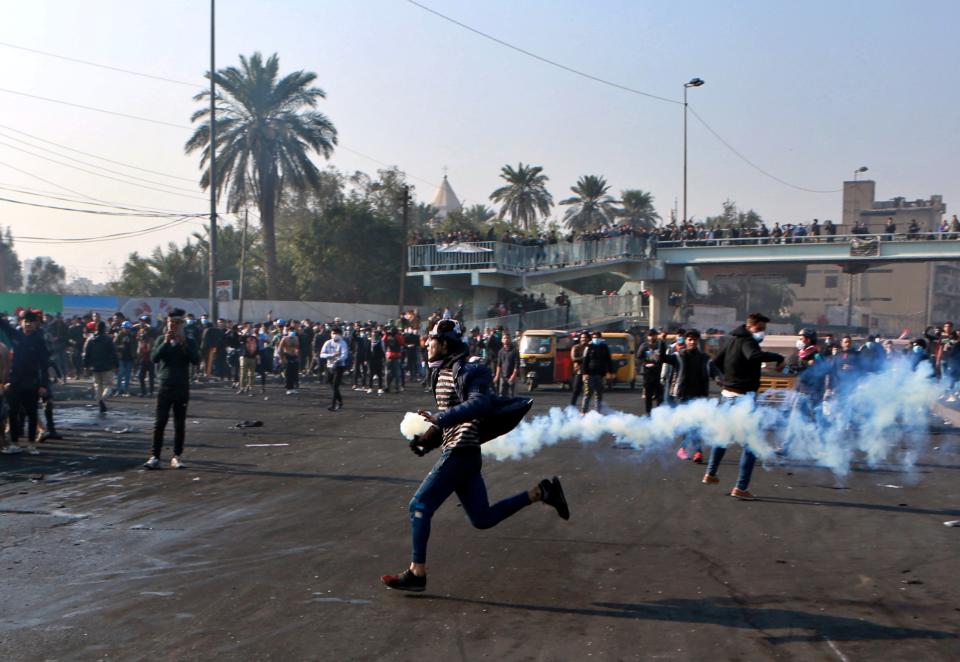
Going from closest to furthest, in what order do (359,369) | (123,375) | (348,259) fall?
(123,375) < (359,369) < (348,259)

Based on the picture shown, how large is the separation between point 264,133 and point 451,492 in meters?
42.3

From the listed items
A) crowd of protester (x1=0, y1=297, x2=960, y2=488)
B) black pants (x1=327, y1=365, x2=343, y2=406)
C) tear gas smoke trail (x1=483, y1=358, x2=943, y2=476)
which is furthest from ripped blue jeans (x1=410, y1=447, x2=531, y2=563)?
black pants (x1=327, y1=365, x2=343, y2=406)

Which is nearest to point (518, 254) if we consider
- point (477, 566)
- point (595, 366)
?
point (595, 366)

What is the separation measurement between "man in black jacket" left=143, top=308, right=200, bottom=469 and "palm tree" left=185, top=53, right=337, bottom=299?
35337 mm

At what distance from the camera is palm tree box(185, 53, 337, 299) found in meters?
45.2

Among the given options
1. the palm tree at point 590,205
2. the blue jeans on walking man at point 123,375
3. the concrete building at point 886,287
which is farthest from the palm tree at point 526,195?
the blue jeans on walking man at point 123,375

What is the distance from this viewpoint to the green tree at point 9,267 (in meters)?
68.8

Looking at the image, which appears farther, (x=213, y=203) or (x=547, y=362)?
(x=213, y=203)

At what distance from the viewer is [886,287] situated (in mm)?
97375

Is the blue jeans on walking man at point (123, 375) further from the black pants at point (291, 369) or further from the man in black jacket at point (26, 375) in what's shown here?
the man in black jacket at point (26, 375)

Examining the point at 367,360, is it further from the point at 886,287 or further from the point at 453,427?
the point at 886,287

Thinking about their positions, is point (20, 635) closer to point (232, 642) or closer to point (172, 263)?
point (232, 642)

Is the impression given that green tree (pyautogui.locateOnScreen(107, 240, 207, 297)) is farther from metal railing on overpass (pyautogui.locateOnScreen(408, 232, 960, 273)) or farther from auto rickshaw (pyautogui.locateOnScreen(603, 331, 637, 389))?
auto rickshaw (pyautogui.locateOnScreen(603, 331, 637, 389))

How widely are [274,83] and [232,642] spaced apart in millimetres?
44479
